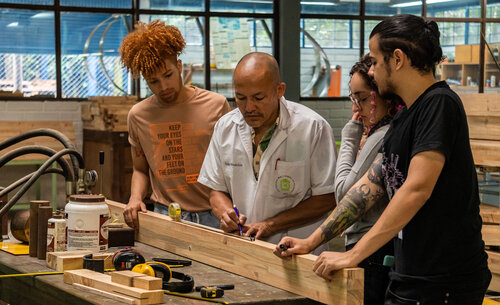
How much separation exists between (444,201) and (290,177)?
892mm

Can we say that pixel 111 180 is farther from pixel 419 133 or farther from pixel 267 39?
pixel 419 133

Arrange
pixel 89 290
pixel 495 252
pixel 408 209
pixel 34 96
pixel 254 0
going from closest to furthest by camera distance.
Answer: pixel 408 209
pixel 89 290
pixel 495 252
pixel 34 96
pixel 254 0

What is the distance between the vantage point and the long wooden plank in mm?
2021

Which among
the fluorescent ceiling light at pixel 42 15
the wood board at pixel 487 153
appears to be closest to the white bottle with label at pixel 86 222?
the wood board at pixel 487 153

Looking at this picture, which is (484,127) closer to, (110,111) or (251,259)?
(251,259)

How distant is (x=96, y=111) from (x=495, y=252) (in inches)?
173

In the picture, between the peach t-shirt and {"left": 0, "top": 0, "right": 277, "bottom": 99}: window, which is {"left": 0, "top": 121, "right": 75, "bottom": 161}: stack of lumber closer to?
{"left": 0, "top": 0, "right": 277, "bottom": 99}: window

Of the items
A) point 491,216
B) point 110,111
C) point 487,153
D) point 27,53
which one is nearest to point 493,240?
point 491,216

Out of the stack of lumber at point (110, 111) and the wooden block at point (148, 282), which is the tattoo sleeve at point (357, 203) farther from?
the stack of lumber at point (110, 111)

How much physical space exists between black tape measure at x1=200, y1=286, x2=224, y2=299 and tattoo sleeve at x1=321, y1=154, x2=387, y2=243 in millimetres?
378

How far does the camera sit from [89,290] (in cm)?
218

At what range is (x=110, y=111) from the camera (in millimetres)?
7469

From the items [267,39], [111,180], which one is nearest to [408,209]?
[111,180]

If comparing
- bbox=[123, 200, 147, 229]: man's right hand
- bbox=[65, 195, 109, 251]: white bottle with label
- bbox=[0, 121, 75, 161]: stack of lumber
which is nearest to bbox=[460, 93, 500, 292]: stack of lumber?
bbox=[123, 200, 147, 229]: man's right hand
